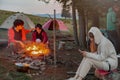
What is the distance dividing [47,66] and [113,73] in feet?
9.81

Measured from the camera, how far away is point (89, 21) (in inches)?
725

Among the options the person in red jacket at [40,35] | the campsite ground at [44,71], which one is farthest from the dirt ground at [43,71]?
the person in red jacket at [40,35]

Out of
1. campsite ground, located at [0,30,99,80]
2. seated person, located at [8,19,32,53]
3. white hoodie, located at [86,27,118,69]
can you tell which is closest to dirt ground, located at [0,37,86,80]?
campsite ground, located at [0,30,99,80]

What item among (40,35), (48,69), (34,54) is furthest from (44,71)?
(40,35)

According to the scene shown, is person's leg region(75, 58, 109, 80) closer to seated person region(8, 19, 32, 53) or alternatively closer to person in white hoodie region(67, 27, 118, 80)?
person in white hoodie region(67, 27, 118, 80)

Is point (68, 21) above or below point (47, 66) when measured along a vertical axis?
above

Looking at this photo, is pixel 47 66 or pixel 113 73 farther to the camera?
pixel 47 66

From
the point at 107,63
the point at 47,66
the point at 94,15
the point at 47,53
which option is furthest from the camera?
the point at 94,15

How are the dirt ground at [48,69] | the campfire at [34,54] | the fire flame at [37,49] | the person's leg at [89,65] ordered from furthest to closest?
the fire flame at [37,49] < the campfire at [34,54] < the dirt ground at [48,69] < the person's leg at [89,65]

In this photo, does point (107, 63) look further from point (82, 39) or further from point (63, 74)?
point (82, 39)

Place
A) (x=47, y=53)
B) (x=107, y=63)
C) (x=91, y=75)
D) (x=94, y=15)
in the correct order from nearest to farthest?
(x=107, y=63) < (x=91, y=75) < (x=47, y=53) < (x=94, y=15)

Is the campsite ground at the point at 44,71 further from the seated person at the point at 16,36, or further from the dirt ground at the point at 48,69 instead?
the seated person at the point at 16,36

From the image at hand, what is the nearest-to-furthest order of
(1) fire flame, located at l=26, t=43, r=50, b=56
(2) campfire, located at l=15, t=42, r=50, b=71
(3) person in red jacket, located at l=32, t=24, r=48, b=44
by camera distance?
1. (2) campfire, located at l=15, t=42, r=50, b=71
2. (1) fire flame, located at l=26, t=43, r=50, b=56
3. (3) person in red jacket, located at l=32, t=24, r=48, b=44

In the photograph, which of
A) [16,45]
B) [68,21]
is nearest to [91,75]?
[16,45]
